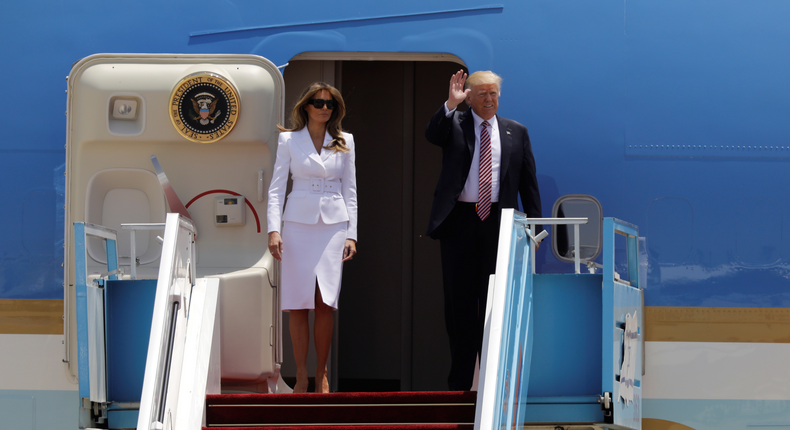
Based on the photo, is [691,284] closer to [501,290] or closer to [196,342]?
[501,290]

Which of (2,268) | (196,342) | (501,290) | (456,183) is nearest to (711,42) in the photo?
(456,183)

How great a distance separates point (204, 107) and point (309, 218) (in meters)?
1.05

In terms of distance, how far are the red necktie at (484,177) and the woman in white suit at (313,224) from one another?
28.5 inches

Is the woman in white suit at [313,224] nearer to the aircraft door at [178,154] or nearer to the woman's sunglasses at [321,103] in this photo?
the woman's sunglasses at [321,103]

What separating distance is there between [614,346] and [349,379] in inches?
110

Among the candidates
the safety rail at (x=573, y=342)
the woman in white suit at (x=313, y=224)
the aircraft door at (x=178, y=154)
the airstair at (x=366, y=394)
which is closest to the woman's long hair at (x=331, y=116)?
the woman in white suit at (x=313, y=224)

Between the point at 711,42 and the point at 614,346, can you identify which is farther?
the point at 711,42

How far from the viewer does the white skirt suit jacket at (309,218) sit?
394 centimetres

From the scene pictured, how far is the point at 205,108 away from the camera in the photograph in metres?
4.37

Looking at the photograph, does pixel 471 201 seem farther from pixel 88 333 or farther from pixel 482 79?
pixel 88 333

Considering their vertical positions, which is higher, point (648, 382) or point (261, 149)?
point (261, 149)

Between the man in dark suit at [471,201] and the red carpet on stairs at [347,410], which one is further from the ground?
the man in dark suit at [471,201]

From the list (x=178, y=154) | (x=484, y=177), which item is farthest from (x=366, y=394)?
(x=178, y=154)

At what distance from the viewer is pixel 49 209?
4555 millimetres
